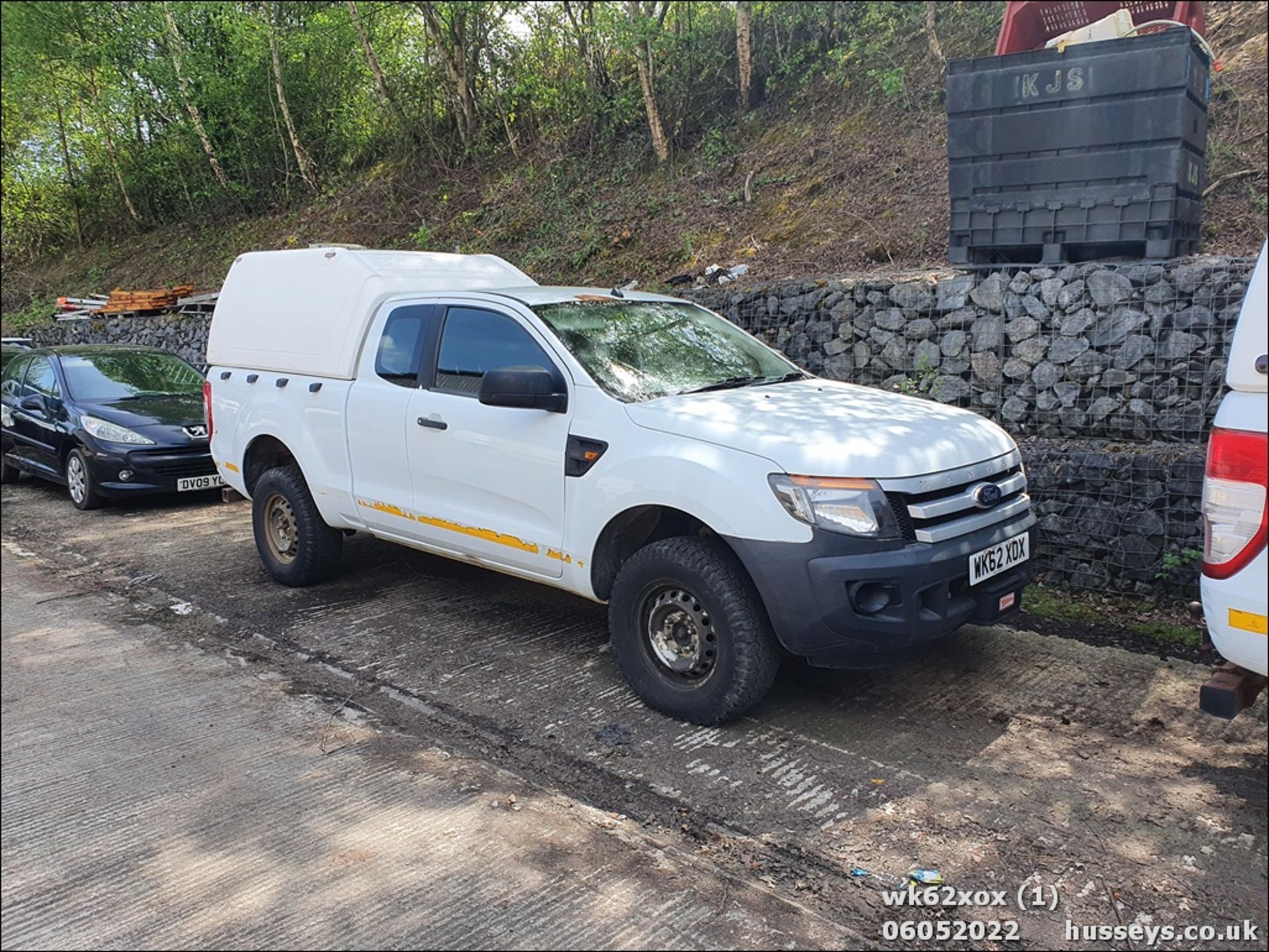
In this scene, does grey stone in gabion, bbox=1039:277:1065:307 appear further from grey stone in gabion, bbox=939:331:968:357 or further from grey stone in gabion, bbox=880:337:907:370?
grey stone in gabion, bbox=880:337:907:370

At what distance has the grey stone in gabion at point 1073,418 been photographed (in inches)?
252

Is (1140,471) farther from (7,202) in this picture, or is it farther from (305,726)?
(7,202)

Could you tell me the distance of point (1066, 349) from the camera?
6441mm

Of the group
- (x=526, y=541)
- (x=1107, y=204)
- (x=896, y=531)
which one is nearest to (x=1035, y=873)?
(x=896, y=531)

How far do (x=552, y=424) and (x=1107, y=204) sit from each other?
13.1ft

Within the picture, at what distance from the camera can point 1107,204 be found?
6.32m

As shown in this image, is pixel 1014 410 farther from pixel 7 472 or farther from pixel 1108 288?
pixel 7 472

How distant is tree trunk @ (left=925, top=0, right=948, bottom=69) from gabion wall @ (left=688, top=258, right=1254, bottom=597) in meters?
6.19

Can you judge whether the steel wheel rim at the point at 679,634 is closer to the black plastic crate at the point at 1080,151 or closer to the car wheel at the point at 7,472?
the black plastic crate at the point at 1080,151

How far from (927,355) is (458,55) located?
1254cm

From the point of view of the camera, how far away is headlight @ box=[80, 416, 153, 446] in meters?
9.13

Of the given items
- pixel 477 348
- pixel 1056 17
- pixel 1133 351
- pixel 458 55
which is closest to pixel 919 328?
pixel 1133 351

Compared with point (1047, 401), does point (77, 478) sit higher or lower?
lower

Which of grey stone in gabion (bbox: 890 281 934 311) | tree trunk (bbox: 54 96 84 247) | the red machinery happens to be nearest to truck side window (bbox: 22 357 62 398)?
grey stone in gabion (bbox: 890 281 934 311)
